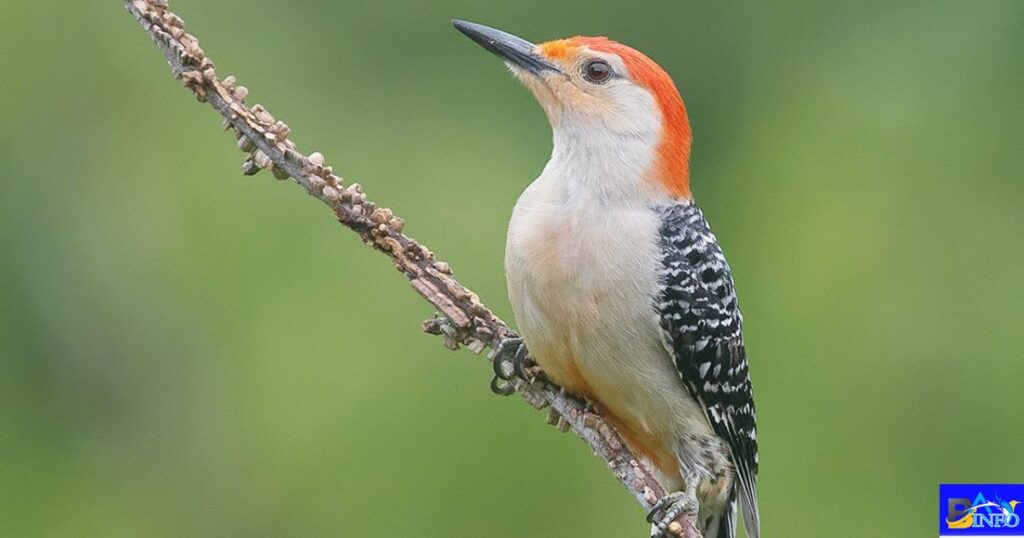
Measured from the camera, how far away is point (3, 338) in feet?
25.5

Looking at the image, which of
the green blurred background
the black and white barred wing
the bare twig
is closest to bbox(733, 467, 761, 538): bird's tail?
the black and white barred wing

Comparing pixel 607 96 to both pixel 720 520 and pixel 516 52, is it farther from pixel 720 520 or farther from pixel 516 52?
pixel 720 520

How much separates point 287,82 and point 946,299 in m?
3.78

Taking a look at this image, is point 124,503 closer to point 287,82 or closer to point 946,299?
point 287,82

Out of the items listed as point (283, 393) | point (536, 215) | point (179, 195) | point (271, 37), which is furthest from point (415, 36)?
point (536, 215)

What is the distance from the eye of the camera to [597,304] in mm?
4484

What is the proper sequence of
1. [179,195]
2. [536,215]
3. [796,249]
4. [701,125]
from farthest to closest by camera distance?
[701,125] < [796,249] < [179,195] < [536,215]

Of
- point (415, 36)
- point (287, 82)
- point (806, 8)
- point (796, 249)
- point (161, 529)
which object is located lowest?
point (161, 529)

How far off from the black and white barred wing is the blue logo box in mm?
1201

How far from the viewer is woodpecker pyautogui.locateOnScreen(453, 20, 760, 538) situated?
4473mm

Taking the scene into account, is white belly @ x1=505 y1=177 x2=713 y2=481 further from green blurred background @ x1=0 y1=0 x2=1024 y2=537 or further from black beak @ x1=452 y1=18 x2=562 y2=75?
green blurred background @ x1=0 y1=0 x2=1024 y2=537

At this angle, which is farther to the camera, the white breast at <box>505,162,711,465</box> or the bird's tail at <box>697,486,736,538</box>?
the bird's tail at <box>697,486,736,538</box>

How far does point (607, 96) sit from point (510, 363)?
924mm

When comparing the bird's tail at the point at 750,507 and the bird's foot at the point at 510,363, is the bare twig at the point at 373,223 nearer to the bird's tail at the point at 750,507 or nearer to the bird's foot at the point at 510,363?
the bird's foot at the point at 510,363
